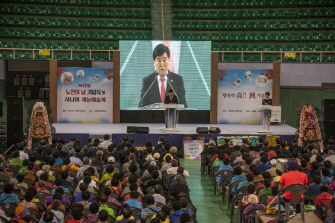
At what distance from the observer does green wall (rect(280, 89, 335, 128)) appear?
23.1 m

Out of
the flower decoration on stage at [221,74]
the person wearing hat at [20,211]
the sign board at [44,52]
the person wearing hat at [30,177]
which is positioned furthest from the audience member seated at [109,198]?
the sign board at [44,52]

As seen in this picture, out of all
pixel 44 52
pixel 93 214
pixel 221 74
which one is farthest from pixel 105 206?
pixel 44 52

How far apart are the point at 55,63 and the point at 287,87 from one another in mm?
10241

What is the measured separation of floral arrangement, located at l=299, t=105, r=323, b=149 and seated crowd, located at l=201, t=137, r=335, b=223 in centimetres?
256

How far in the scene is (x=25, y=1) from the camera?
1086 inches

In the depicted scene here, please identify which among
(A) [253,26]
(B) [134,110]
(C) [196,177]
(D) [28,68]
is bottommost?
(C) [196,177]

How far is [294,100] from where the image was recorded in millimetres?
23250

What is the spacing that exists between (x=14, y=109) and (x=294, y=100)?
12.4m

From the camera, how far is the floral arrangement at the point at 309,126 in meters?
16.9

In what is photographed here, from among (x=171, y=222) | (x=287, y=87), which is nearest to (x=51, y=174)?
(x=171, y=222)

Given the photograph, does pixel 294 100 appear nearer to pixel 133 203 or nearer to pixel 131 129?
pixel 131 129

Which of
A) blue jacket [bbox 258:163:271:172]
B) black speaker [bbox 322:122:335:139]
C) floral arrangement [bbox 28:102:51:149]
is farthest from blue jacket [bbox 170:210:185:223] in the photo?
black speaker [bbox 322:122:335:139]

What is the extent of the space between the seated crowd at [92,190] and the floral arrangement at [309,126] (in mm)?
5588

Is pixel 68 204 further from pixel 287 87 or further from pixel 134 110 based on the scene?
pixel 287 87
